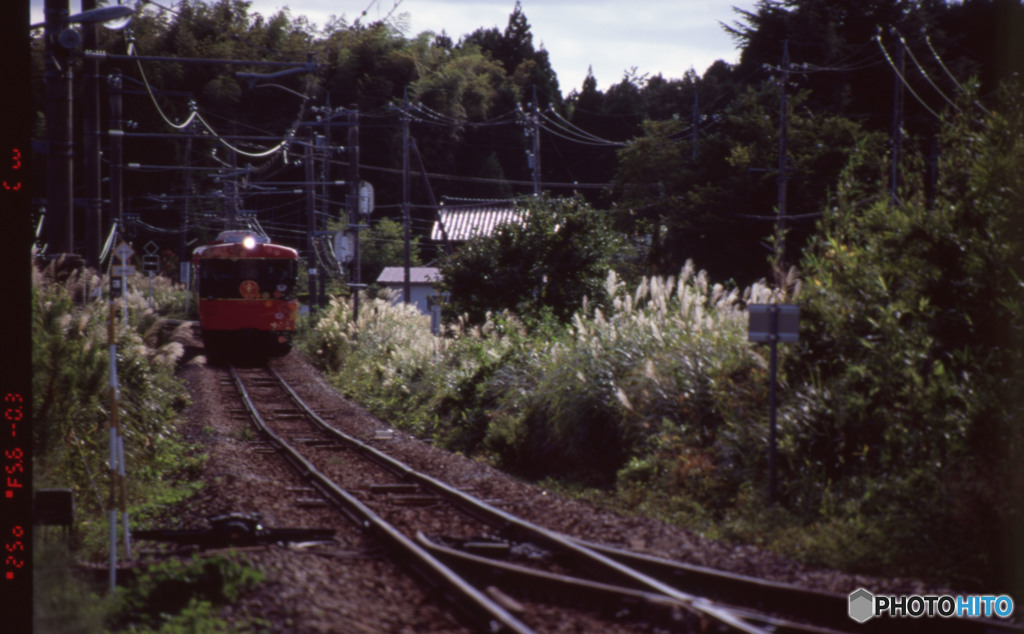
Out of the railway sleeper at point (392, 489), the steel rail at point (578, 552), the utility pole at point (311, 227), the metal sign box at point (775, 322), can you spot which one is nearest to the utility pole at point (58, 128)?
the steel rail at point (578, 552)

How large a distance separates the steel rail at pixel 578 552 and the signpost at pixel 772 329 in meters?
2.11

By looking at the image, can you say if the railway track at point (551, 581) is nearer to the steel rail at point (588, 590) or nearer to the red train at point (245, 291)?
the steel rail at point (588, 590)

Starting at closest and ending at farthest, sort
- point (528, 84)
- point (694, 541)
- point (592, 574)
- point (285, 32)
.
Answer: point (592, 574) → point (694, 541) → point (285, 32) → point (528, 84)

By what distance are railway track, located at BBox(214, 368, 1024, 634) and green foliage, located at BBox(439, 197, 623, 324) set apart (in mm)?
9067

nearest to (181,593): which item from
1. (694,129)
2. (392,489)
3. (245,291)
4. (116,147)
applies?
(392,489)

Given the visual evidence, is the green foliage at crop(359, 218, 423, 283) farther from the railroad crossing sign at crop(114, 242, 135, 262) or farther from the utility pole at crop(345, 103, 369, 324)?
the railroad crossing sign at crop(114, 242, 135, 262)

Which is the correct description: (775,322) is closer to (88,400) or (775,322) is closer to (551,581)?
(551,581)

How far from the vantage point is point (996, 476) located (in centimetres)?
680

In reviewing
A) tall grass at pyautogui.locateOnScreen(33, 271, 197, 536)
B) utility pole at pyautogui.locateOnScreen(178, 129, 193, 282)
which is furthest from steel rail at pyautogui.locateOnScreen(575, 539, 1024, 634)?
utility pole at pyautogui.locateOnScreen(178, 129, 193, 282)

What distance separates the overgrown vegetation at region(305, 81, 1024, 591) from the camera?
6.96 m

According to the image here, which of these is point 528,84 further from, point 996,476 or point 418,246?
point 996,476

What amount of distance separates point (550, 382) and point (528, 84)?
57.8 meters

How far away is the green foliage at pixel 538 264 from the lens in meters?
18.2

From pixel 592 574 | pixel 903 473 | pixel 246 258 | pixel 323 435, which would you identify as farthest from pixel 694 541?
pixel 246 258
